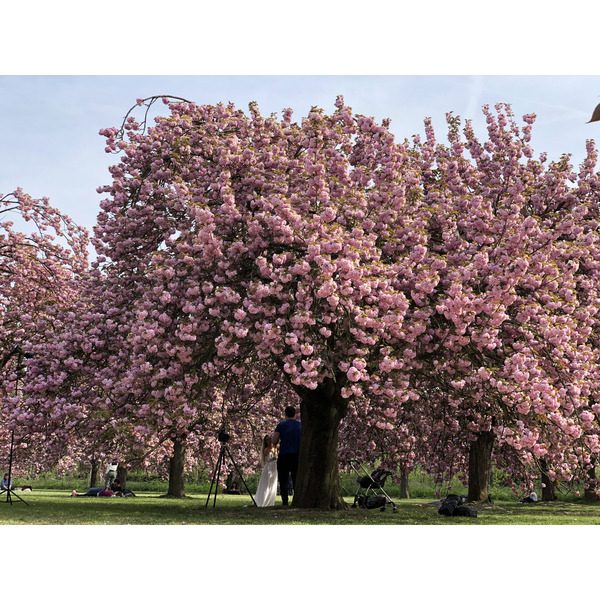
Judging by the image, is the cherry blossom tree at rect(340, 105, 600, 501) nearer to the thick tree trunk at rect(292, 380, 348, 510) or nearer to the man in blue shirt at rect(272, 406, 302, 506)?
the thick tree trunk at rect(292, 380, 348, 510)

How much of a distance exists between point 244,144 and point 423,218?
375 cm

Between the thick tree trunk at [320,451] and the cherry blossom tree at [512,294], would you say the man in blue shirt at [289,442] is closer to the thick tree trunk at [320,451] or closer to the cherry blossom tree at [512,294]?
the thick tree trunk at [320,451]

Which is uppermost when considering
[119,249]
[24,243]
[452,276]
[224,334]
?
[24,243]

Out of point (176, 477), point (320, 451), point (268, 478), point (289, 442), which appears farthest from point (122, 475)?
point (320, 451)

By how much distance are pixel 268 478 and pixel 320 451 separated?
8.80 ft

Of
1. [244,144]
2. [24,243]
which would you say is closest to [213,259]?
[244,144]

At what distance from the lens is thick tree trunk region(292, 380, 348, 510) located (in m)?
12.8

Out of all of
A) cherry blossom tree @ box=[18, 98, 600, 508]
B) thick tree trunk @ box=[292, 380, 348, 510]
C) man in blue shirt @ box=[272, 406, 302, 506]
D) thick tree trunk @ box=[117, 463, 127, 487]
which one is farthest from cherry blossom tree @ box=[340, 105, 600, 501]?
thick tree trunk @ box=[117, 463, 127, 487]

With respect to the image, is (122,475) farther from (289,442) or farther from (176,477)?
(289,442)

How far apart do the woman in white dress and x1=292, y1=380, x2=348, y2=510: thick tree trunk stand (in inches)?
79.1

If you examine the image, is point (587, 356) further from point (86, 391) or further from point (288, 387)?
point (86, 391)

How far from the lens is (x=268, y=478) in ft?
49.2

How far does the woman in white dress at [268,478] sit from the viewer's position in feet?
48.9

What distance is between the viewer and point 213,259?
1141 centimetres
